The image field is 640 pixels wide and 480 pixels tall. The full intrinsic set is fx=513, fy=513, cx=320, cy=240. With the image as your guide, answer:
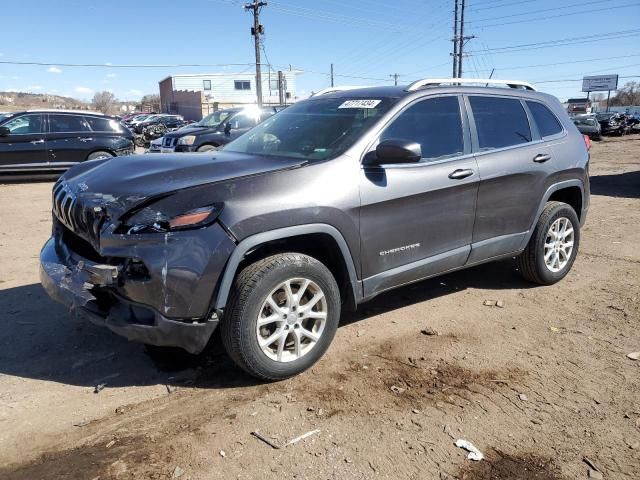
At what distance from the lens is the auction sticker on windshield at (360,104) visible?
3914 millimetres

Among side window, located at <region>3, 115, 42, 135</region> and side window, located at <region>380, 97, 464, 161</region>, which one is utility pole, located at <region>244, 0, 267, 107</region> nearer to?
side window, located at <region>3, 115, 42, 135</region>

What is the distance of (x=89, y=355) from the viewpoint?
370 cm

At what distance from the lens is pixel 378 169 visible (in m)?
3.55

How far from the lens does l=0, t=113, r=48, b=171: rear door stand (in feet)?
40.6

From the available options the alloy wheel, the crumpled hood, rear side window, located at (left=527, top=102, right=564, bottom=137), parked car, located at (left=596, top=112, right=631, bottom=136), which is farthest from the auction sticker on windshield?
parked car, located at (left=596, top=112, right=631, bottom=136)

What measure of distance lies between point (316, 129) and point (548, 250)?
2640 mm

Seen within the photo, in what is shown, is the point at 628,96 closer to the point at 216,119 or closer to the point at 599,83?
the point at 599,83

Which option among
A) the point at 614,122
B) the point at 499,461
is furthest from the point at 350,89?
the point at 614,122

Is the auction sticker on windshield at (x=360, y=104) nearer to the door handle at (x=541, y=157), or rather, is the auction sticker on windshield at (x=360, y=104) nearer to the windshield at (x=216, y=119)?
the door handle at (x=541, y=157)

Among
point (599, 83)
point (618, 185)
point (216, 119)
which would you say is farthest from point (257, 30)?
point (599, 83)

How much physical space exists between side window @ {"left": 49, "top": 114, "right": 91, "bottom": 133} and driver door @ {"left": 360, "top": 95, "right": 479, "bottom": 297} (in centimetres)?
1150

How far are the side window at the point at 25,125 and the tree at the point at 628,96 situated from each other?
96.8m

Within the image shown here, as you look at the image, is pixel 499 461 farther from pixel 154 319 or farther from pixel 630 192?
pixel 630 192

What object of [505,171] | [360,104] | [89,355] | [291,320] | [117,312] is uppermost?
[360,104]
